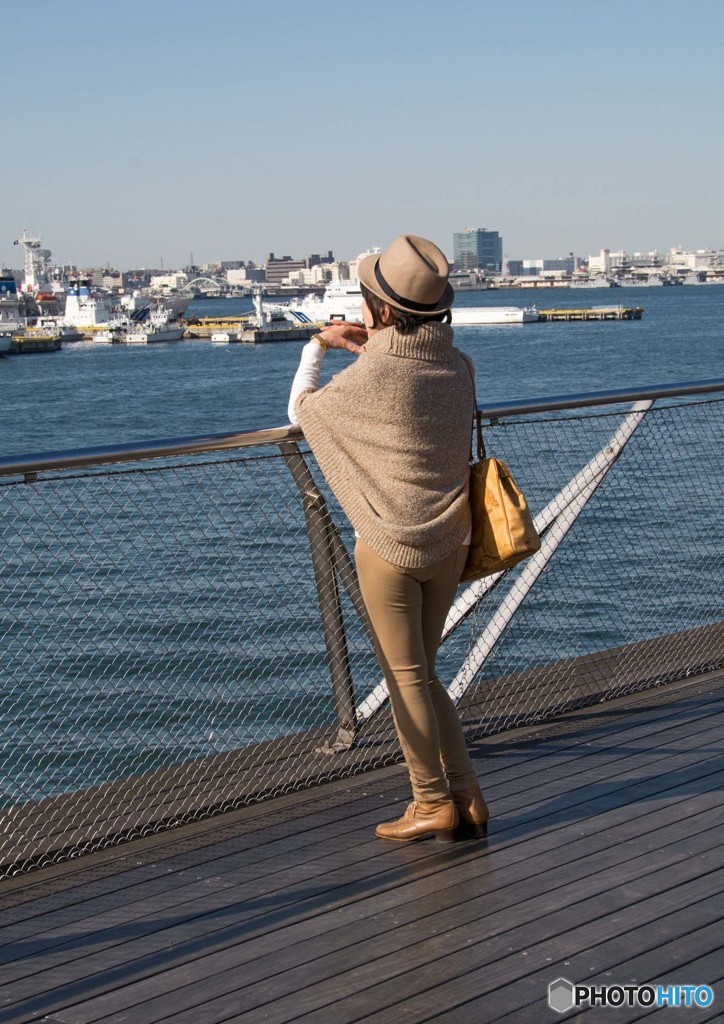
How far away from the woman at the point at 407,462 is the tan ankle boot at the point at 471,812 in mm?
71

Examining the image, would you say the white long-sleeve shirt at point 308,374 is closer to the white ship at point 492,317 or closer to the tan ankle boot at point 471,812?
the tan ankle boot at point 471,812

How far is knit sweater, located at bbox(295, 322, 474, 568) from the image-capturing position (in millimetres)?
3119

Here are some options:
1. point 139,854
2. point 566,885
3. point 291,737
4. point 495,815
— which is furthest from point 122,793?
point 566,885

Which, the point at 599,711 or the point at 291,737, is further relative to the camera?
the point at 599,711

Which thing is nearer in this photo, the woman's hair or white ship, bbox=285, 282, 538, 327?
the woman's hair

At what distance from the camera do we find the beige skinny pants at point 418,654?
3273 mm

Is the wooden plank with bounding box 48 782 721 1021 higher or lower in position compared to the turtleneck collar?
lower

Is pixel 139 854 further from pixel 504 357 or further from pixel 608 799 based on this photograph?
pixel 504 357

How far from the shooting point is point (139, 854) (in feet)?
11.8

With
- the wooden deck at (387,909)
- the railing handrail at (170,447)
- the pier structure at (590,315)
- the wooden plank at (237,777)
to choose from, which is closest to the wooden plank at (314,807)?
the wooden deck at (387,909)

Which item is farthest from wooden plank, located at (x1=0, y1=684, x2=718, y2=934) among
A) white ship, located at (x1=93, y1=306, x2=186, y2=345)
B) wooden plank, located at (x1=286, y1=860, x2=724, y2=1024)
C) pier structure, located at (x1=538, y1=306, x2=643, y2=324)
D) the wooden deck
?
pier structure, located at (x1=538, y1=306, x2=643, y2=324)

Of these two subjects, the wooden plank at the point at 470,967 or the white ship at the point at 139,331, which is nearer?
the wooden plank at the point at 470,967

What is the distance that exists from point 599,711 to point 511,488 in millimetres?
1560

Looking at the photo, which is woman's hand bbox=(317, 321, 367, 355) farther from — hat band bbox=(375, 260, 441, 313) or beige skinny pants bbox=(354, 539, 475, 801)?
beige skinny pants bbox=(354, 539, 475, 801)
